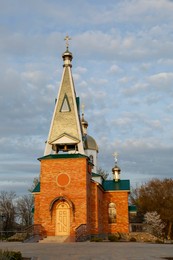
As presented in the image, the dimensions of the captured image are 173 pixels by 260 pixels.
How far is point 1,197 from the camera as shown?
2175 inches

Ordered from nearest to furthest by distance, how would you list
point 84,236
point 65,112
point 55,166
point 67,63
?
point 84,236
point 55,166
point 65,112
point 67,63

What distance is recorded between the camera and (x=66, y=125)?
25.9m

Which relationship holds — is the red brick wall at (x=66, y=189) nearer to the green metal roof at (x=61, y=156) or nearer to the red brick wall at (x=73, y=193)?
the red brick wall at (x=73, y=193)

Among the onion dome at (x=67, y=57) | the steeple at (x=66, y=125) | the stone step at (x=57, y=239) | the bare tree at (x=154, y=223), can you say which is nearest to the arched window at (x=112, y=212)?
the steeple at (x=66, y=125)

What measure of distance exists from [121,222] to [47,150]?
9182 mm

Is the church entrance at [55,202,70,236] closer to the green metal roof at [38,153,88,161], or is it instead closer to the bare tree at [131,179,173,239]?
the green metal roof at [38,153,88,161]

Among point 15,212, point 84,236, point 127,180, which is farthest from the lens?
point 15,212

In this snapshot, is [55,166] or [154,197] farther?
[154,197]

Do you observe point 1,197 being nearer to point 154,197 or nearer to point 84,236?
point 154,197

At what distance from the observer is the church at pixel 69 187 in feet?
76.9

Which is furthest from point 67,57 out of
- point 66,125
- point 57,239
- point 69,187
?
point 57,239

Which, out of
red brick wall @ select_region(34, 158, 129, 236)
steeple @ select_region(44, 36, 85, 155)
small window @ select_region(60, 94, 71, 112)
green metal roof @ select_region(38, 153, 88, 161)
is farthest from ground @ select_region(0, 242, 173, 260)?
small window @ select_region(60, 94, 71, 112)

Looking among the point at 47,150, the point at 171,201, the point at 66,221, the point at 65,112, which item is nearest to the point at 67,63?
the point at 65,112

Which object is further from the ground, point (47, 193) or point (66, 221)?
point (47, 193)
